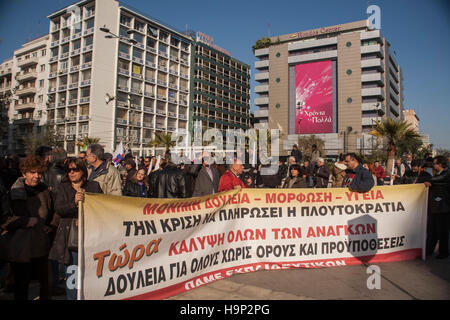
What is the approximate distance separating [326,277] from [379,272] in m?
0.87

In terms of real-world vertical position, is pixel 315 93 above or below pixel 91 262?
above

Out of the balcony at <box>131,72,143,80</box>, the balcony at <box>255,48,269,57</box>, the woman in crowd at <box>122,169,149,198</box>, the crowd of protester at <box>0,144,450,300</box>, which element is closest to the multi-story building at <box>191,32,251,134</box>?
the balcony at <box>255,48,269,57</box>

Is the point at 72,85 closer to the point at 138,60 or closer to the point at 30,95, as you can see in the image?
the point at 138,60

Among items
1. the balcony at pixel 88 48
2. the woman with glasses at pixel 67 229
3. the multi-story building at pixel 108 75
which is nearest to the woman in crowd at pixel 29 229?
the woman with glasses at pixel 67 229

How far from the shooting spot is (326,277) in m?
4.48

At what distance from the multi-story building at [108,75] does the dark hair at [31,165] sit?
5122 centimetres

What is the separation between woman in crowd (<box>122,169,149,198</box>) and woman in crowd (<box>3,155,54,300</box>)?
3.31 meters

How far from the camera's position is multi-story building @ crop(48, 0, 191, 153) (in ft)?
183

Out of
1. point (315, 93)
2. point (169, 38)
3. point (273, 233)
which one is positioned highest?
point (169, 38)

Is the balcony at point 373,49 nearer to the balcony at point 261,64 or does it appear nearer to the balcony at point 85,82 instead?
the balcony at point 261,64

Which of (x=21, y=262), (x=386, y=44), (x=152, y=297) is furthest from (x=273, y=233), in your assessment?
(x=386, y=44)

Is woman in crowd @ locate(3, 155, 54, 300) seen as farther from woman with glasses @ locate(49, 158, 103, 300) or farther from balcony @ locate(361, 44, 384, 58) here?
balcony @ locate(361, 44, 384, 58)
